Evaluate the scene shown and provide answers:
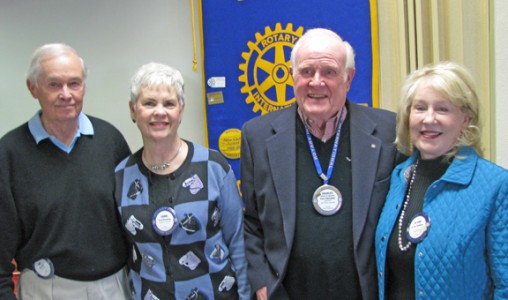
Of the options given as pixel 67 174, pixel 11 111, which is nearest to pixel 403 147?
pixel 67 174

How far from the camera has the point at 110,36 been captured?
2.96 meters

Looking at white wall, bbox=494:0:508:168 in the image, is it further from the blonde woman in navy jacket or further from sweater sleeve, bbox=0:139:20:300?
sweater sleeve, bbox=0:139:20:300

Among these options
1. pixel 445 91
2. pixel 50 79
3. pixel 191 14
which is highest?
pixel 191 14

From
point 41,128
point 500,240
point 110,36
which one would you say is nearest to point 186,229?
point 41,128

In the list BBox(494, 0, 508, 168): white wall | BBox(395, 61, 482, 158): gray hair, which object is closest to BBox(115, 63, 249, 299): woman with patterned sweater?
BBox(395, 61, 482, 158): gray hair

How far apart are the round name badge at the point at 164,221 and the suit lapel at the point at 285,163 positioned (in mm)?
421

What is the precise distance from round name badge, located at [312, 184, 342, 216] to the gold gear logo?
128cm

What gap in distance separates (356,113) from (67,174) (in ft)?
4.01

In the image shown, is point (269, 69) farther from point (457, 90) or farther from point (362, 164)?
Result: point (457, 90)

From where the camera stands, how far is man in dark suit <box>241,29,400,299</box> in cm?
165

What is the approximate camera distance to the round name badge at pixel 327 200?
1660 millimetres

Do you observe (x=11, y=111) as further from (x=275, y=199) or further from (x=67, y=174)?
(x=275, y=199)

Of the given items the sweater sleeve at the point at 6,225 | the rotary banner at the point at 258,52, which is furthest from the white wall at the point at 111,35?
the sweater sleeve at the point at 6,225

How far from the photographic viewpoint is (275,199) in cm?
172
